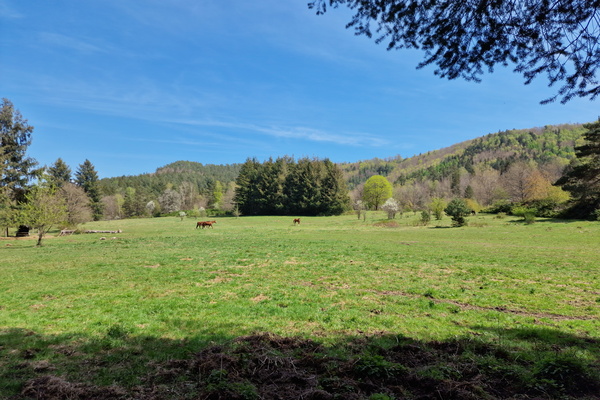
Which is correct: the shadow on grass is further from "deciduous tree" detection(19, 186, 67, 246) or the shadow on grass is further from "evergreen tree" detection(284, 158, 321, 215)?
"evergreen tree" detection(284, 158, 321, 215)

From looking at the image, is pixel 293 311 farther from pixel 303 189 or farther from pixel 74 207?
pixel 303 189

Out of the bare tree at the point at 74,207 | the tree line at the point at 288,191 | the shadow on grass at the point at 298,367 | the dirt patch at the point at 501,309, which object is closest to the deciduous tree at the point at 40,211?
the tree line at the point at 288,191

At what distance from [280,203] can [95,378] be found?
73.1m

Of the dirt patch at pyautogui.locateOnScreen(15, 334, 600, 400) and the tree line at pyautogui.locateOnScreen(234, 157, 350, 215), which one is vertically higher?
the tree line at pyautogui.locateOnScreen(234, 157, 350, 215)

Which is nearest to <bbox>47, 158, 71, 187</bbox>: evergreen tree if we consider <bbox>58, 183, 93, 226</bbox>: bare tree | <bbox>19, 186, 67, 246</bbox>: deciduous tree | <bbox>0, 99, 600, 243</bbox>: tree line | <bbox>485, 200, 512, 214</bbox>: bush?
<bbox>0, 99, 600, 243</bbox>: tree line

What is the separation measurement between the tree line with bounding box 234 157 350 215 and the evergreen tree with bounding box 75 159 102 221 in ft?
108

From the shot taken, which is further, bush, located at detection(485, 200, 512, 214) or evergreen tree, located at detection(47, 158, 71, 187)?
evergreen tree, located at detection(47, 158, 71, 187)

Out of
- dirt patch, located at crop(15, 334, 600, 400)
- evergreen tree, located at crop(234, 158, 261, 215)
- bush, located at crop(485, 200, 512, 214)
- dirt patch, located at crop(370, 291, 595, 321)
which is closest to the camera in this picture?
dirt patch, located at crop(15, 334, 600, 400)

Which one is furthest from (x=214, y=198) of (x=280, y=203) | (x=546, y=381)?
(x=546, y=381)

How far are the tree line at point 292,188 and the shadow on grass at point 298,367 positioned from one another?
221 feet

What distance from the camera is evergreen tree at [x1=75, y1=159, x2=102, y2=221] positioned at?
6875cm

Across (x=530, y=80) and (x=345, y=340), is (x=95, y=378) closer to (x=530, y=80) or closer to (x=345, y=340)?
(x=345, y=340)

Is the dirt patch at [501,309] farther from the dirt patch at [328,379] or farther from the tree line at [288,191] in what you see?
the tree line at [288,191]

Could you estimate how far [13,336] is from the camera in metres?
5.83
